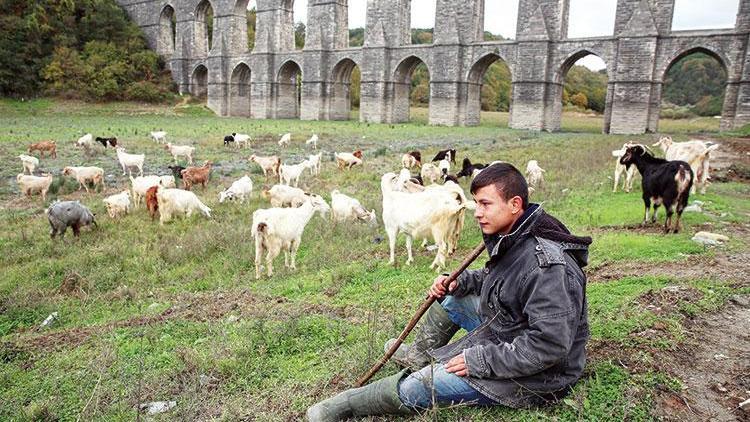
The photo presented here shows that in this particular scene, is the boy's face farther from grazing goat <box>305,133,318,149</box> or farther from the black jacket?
grazing goat <box>305,133,318,149</box>

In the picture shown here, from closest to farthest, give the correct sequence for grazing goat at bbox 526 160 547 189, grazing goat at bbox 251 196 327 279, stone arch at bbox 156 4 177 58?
1. grazing goat at bbox 251 196 327 279
2. grazing goat at bbox 526 160 547 189
3. stone arch at bbox 156 4 177 58

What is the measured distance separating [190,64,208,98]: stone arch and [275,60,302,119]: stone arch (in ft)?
32.0

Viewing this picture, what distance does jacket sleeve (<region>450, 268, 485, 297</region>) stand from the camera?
11.0 feet

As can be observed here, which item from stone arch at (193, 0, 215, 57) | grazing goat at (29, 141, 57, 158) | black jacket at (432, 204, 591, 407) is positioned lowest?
grazing goat at (29, 141, 57, 158)

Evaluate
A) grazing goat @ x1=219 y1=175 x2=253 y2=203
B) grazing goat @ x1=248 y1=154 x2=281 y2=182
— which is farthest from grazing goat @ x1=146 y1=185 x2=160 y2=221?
grazing goat @ x1=248 y1=154 x2=281 y2=182

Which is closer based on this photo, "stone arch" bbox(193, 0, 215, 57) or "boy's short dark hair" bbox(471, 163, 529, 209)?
"boy's short dark hair" bbox(471, 163, 529, 209)

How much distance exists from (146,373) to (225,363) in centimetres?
74

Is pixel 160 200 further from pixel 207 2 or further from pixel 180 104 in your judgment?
pixel 207 2

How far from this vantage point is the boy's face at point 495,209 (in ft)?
9.68

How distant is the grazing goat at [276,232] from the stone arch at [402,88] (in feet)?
107

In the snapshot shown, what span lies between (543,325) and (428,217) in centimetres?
431

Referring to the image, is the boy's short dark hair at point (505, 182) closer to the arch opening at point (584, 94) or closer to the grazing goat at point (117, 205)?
the grazing goat at point (117, 205)

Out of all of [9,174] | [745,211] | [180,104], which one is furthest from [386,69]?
[745,211]

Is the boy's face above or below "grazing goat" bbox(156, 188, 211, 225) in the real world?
above
